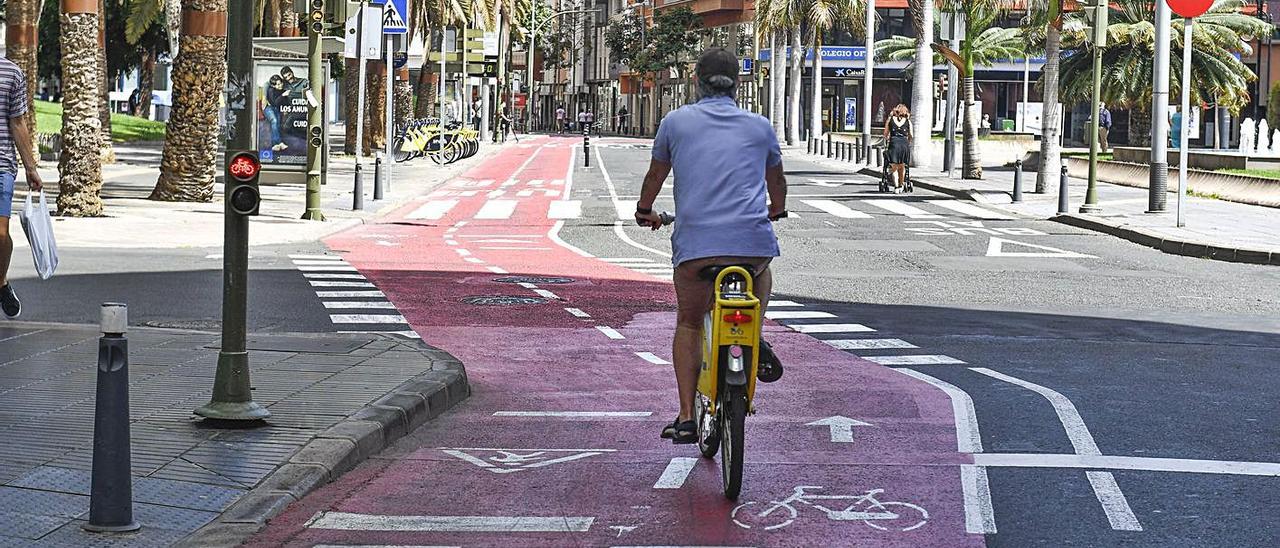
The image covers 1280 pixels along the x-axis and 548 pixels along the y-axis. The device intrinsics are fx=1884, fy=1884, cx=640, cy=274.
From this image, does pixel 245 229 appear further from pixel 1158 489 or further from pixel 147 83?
pixel 147 83

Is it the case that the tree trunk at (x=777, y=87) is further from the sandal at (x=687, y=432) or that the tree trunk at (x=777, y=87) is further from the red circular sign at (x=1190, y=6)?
the sandal at (x=687, y=432)

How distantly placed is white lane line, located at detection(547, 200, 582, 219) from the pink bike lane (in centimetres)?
1504

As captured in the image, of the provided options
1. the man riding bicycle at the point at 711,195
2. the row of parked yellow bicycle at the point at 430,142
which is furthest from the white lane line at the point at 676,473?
the row of parked yellow bicycle at the point at 430,142

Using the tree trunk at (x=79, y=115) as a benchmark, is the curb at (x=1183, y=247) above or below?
below

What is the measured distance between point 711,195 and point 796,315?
287 inches

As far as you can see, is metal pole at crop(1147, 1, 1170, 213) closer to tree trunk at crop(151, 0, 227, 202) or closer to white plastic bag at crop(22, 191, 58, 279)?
tree trunk at crop(151, 0, 227, 202)

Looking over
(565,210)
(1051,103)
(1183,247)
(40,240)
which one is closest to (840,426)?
(40,240)

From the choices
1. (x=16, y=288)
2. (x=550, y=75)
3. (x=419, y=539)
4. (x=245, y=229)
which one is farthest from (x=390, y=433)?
(x=550, y=75)

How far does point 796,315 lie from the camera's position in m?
14.9

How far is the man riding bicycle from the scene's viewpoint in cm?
766

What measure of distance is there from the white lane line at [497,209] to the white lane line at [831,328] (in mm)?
16076

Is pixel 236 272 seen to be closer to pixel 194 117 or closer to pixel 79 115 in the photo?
pixel 79 115

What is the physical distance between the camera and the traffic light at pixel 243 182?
8297 millimetres

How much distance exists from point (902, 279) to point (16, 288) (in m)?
8.37
